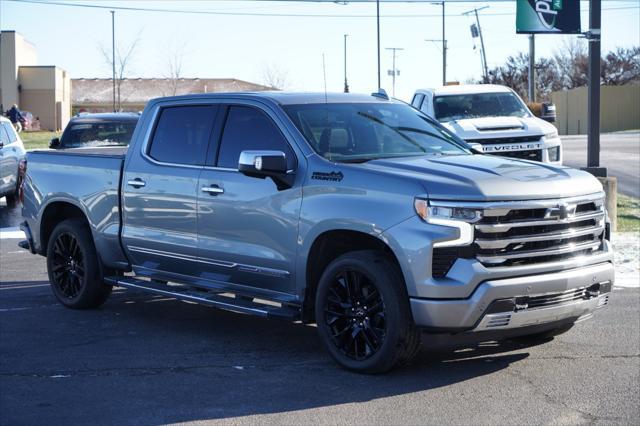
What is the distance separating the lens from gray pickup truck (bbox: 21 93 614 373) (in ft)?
21.1

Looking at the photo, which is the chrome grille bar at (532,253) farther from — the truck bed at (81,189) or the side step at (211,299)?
the truck bed at (81,189)

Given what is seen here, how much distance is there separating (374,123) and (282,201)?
1.08 meters

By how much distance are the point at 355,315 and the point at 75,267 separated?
356 centimetres

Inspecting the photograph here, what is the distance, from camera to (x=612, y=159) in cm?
3228

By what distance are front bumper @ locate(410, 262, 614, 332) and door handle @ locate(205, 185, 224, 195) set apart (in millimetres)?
2053

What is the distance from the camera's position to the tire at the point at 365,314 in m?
6.57

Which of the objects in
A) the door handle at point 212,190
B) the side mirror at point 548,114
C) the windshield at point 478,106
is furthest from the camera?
the side mirror at point 548,114

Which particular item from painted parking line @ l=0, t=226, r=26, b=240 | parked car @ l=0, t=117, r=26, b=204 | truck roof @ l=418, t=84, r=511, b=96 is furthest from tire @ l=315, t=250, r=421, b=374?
parked car @ l=0, t=117, r=26, b=204

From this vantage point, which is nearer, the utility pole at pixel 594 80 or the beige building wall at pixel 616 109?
the utility pole at pixel 594 80

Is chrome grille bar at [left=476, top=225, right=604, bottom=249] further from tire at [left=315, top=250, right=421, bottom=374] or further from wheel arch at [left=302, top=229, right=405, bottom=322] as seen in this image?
wheel arch at [left=302, top=229, right=405, bottom=322]

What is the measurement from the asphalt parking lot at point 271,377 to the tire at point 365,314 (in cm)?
16

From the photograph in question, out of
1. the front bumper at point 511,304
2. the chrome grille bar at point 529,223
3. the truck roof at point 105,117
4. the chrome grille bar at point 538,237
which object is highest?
the truck roof at point 105,117

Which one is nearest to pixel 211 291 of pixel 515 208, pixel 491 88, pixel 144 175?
pixel 144 175

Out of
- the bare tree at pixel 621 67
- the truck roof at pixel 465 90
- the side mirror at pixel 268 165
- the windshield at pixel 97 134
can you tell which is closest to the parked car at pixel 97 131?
the windshield at pixel 97 134
